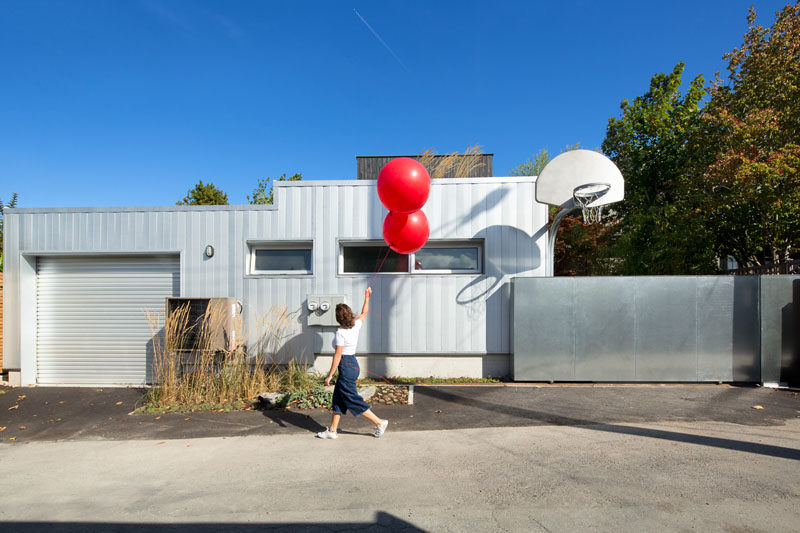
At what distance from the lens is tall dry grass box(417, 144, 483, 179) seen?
9008 millimetres

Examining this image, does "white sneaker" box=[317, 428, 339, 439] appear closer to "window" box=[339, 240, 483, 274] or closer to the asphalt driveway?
the asphalt driveway

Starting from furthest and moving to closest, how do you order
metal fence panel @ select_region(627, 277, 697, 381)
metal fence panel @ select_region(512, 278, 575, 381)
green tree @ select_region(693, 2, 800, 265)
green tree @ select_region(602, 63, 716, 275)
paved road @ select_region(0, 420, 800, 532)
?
green tree @ select_region(602, 63, 716, 275) < green tree @ select_region(693, 2, 800, 265) < metal fence panel @ select_region(512, 278, 575, 381) < metal fence panel @ select_region(627, 277, 697, 381) < paved road @ select_region(0, 420, 800, 532)

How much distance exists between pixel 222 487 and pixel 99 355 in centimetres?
632

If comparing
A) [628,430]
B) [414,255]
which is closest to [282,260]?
[414,255]

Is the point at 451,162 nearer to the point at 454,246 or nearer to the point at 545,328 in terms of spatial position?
the point at 454,246

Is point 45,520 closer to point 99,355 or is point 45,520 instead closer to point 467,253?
point 99,355

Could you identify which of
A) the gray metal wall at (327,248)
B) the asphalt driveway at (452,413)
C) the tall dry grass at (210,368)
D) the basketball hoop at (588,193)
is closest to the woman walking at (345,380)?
the asphalt driveway at (452,413)

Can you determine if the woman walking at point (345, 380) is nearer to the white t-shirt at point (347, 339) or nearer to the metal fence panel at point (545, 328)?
the white t-shirt at point (347, 339)

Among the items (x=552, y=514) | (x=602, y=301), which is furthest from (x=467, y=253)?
(x=552, y=514)

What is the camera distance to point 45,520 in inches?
112

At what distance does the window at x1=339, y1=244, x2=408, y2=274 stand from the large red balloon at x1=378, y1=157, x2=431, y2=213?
95.2 inches

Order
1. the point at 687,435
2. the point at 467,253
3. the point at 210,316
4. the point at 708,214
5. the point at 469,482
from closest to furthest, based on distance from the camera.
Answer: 1. the point at 469,482
2. the point at 687,435
3. the point at 210,316
4. the point at 467,253
5. the point at 708,214

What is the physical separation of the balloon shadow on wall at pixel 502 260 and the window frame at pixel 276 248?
121 inches

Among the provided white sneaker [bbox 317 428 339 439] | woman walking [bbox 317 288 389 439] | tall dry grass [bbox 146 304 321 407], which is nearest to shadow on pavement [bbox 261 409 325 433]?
white sneaker [bbox 317 428 339 439]
